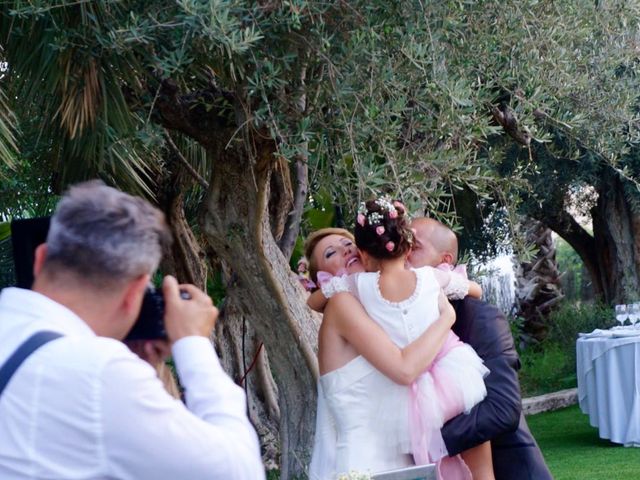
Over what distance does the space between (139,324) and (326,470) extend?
7.14 feet

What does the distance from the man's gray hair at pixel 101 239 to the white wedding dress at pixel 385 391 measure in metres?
2.21

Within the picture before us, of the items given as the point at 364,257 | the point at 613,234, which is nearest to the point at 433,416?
the point at 364,257

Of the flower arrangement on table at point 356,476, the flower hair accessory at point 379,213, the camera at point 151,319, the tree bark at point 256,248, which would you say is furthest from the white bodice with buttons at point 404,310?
the camera at point 151,319

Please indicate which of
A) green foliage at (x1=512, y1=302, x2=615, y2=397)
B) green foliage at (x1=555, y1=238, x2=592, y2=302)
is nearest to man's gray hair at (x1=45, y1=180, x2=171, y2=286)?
green foliage at (x1=512, y1=302, x2=615, y2=397)

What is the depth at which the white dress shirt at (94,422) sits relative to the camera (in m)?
1.57

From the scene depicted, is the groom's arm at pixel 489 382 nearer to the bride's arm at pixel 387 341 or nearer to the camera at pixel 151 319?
the bride's arm at pixel 387 341

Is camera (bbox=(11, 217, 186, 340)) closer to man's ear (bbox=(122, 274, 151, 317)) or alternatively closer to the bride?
man's ear (bbox=(122, 274, 151, 317))

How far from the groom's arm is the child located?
6 cm

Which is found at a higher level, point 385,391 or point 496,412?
point 385,391

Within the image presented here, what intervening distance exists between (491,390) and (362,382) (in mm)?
519

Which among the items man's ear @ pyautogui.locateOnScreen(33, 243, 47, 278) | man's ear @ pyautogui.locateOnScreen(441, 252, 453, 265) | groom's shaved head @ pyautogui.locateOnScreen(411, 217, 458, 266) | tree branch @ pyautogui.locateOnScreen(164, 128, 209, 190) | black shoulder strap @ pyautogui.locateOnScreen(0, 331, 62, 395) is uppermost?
tree branch @ pyautogui.locateOnScreen(164, 128, 209, 190)

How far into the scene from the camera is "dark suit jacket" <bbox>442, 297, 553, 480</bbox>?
3.89m

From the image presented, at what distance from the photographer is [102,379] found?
5.15 ft

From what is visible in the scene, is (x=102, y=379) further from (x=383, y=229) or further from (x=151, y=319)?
(x=383, y=229)
